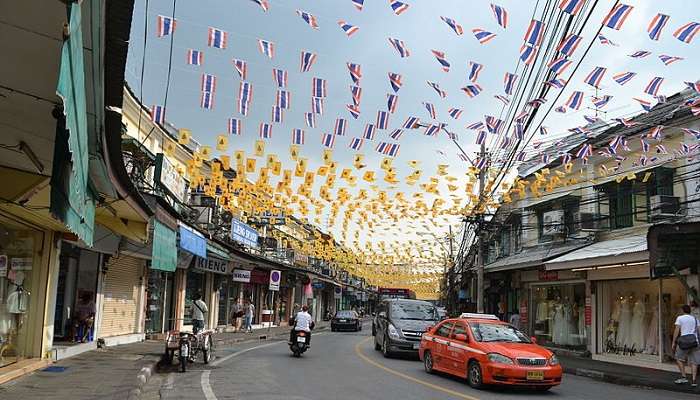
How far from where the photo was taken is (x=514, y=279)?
32031 millimetres

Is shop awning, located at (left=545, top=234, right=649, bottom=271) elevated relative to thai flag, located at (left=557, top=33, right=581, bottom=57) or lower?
lower

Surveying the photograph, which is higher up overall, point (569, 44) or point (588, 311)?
point (569, 44)

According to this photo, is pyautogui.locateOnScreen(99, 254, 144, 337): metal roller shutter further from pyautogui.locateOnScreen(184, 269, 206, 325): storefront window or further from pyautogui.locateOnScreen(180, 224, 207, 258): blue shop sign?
pyautogui.locateOnScreen(184, 269, 206, 325): storefront window

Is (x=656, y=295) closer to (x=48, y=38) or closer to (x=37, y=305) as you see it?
(x=37, y=305)

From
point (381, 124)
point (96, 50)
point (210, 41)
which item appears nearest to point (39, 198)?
point (210, 41)

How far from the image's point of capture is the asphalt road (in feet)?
38.4

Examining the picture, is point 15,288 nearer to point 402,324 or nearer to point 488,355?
point 488,355

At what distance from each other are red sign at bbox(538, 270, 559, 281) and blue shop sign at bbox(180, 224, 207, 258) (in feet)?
46.6

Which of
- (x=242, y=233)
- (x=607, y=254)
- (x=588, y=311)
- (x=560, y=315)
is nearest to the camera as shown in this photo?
(x=607, y=254)

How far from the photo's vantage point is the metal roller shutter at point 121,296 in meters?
20.5

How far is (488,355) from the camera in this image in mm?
12789

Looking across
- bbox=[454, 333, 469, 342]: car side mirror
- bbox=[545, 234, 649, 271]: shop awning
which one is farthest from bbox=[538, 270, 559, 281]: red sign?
bbox=[454, 333, 469, 342]: car side mirror

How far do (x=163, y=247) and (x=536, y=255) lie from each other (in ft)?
56.3

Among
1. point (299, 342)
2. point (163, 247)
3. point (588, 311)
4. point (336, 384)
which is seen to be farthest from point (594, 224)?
point (163, 247)
